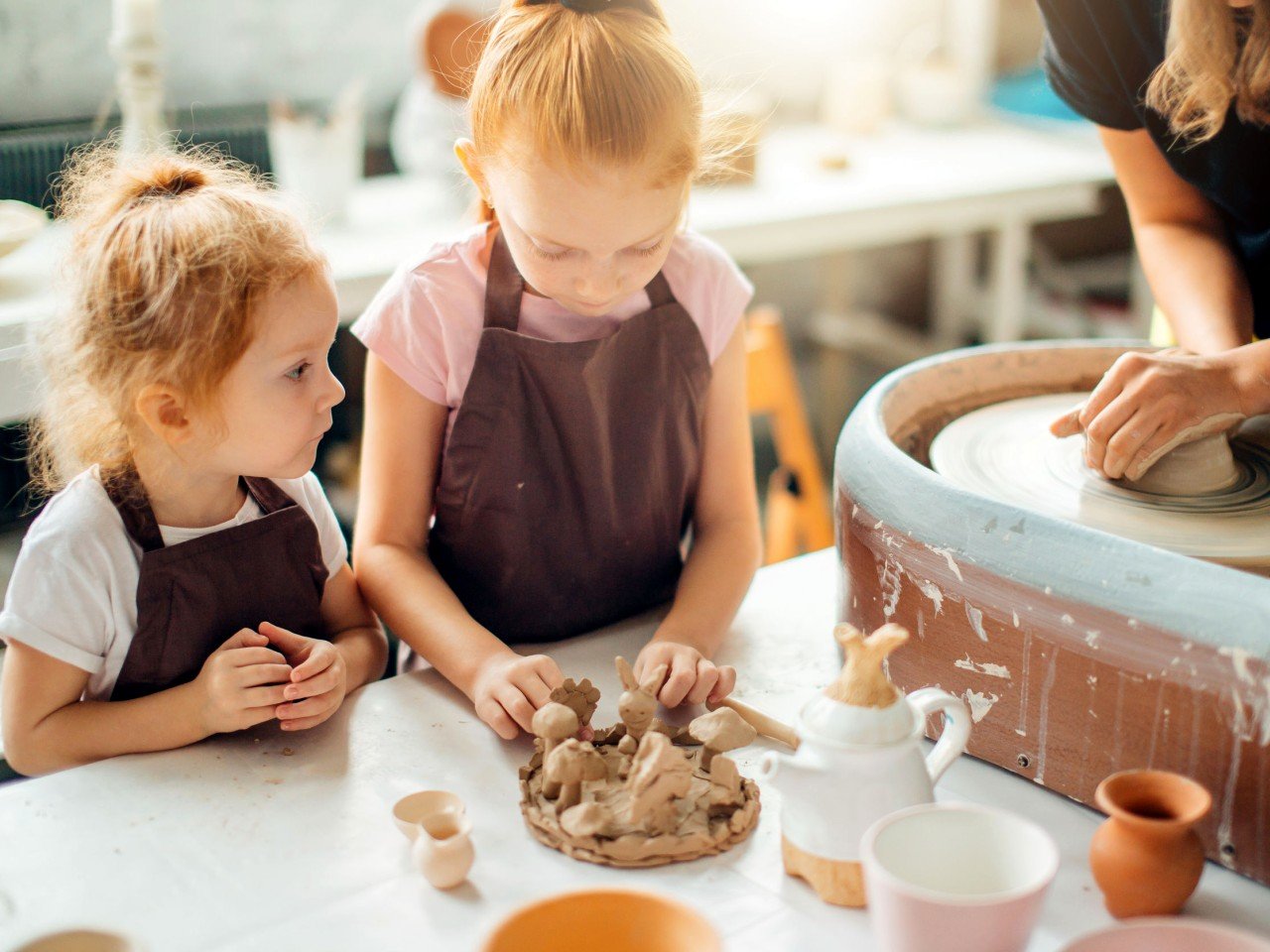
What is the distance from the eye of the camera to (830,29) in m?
3.92

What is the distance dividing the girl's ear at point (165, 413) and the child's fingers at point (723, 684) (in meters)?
0.49

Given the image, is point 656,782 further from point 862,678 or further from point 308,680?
point 308,680

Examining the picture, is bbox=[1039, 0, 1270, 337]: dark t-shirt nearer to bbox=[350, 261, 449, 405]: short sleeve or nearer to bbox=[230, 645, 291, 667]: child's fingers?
bbox=[350, 261, 449, 405]: short sleeve

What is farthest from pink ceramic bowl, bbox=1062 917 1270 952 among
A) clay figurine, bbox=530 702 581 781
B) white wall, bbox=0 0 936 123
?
white wall, bbox=0 0 936 123

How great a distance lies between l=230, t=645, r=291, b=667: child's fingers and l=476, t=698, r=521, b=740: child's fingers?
0.58 feet

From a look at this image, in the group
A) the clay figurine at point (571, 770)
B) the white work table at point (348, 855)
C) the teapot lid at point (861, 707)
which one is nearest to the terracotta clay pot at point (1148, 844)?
the white work table at point (348, 855)

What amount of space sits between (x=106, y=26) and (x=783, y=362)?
1.81 metres

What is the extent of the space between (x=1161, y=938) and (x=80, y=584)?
0.83 m

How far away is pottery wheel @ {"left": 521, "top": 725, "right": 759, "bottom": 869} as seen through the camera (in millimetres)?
875

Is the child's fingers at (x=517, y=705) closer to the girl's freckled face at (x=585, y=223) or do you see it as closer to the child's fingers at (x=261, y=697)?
the child's fingers at (x=261, y=697)

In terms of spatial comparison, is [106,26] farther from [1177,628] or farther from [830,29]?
[1177,628]

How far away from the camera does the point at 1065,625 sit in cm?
89

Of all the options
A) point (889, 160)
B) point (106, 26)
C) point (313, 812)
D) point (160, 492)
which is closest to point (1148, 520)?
point (313, 812)

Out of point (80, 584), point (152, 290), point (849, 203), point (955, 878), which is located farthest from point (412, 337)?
point (849, 203)
